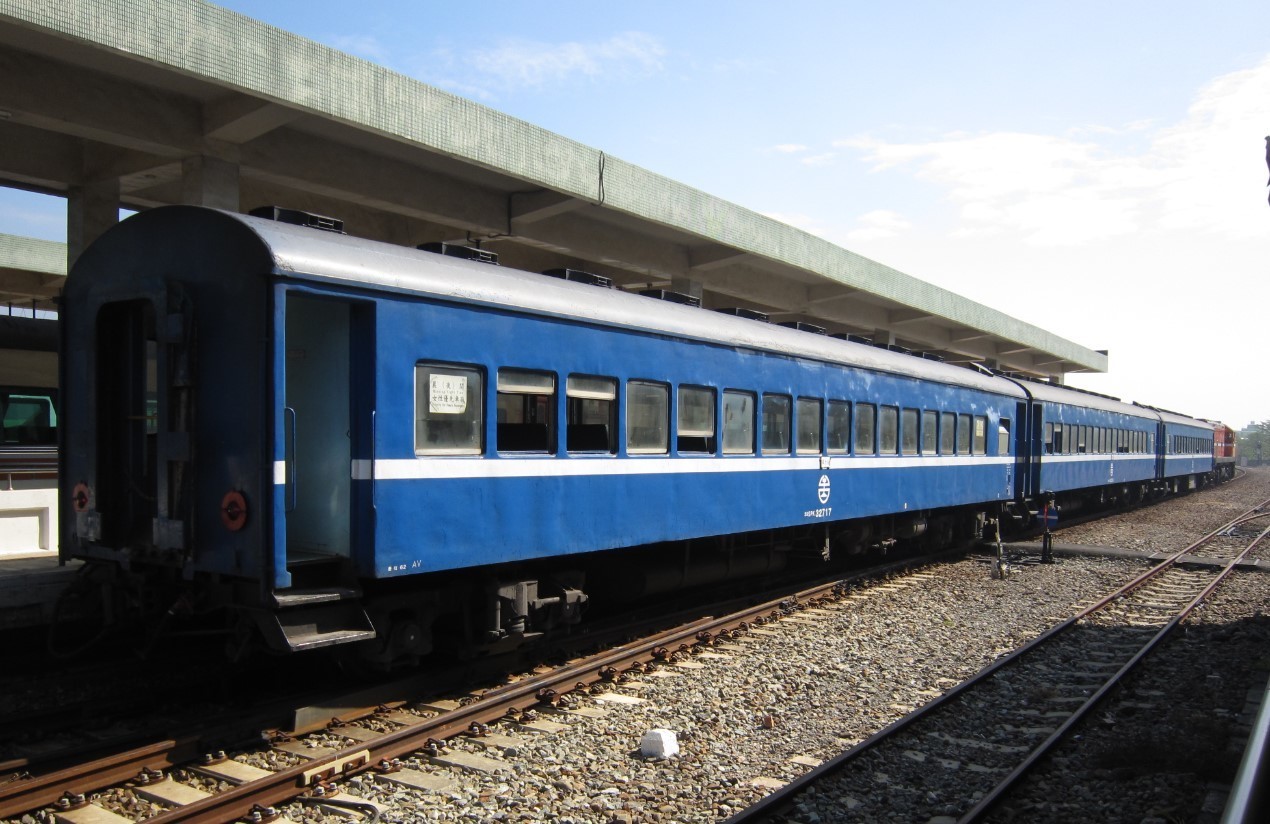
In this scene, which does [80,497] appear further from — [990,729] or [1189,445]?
[1189,445]

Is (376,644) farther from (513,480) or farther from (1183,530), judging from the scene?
(1183,530)

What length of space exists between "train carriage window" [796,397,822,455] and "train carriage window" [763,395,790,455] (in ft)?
0.95

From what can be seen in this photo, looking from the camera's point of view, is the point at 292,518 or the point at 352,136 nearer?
the point at 292,518

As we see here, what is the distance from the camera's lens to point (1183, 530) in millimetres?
23859

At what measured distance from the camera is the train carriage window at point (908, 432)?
1427 centimetres

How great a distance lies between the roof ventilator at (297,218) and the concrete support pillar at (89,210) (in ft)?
22.3

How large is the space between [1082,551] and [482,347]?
14578mm

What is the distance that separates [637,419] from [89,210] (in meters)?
8.27

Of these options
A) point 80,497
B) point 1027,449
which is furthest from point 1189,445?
point 80,497

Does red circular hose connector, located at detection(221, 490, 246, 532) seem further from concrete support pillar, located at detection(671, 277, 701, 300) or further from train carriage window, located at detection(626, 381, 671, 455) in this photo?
concrete support pillar, located at detection(671, 277, 701, 300)

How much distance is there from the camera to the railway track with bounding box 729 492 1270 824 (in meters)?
5.74

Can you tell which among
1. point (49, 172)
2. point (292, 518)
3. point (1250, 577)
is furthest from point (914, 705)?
point (49, 172)

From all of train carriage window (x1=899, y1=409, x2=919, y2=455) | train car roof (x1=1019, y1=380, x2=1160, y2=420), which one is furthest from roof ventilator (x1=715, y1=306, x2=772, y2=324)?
train car roof (x1=1019, y1=380, x2=1160, y2=420)

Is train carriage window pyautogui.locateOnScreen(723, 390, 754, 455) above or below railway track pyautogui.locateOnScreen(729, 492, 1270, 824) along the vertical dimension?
Result: above
